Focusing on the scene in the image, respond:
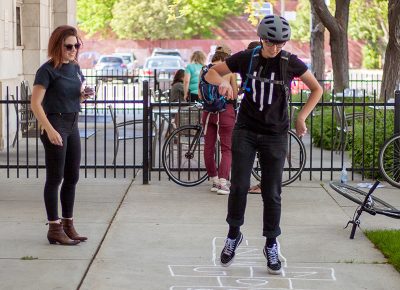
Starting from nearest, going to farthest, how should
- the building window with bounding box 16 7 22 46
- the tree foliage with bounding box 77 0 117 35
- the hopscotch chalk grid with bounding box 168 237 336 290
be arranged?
the hopscotch chalk grid with bounding box 168 237 336 290, the building window with bounding box 16 7 22 46, the tree foliage with bounding box 77 0 117 35

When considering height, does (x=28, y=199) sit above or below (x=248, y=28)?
below

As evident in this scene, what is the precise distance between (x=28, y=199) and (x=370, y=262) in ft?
13.9

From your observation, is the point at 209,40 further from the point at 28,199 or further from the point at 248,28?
the point at 28,199

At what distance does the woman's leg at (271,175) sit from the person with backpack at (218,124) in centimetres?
335

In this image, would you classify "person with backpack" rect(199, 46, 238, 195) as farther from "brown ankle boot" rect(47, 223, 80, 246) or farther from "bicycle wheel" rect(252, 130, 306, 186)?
"brown ankle boot" rect(47, 223, 80, 246)

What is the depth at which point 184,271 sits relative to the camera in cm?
731

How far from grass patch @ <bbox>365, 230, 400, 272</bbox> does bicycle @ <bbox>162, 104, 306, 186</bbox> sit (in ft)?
9.63

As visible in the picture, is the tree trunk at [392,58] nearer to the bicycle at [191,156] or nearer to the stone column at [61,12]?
the stone column at [61,12]

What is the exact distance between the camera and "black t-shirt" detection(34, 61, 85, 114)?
7.79 metres

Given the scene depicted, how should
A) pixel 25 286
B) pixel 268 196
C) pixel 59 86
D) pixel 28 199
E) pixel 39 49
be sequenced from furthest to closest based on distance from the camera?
pixel 39 49 < pixel 28 199 < pixel 59 86 < pixel 268 196 < pixel 25 286

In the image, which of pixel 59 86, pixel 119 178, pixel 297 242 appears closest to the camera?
pixel 59 86

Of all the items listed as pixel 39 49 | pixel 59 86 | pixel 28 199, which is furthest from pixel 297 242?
pixel 39 49

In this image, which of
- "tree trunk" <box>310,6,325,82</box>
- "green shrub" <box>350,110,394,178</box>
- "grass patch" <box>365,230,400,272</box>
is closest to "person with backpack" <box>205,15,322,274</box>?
"grass patch" <box>365,230,400,272</box>

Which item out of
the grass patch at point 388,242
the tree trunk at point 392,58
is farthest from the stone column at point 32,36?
the grass patch at point 388,242
